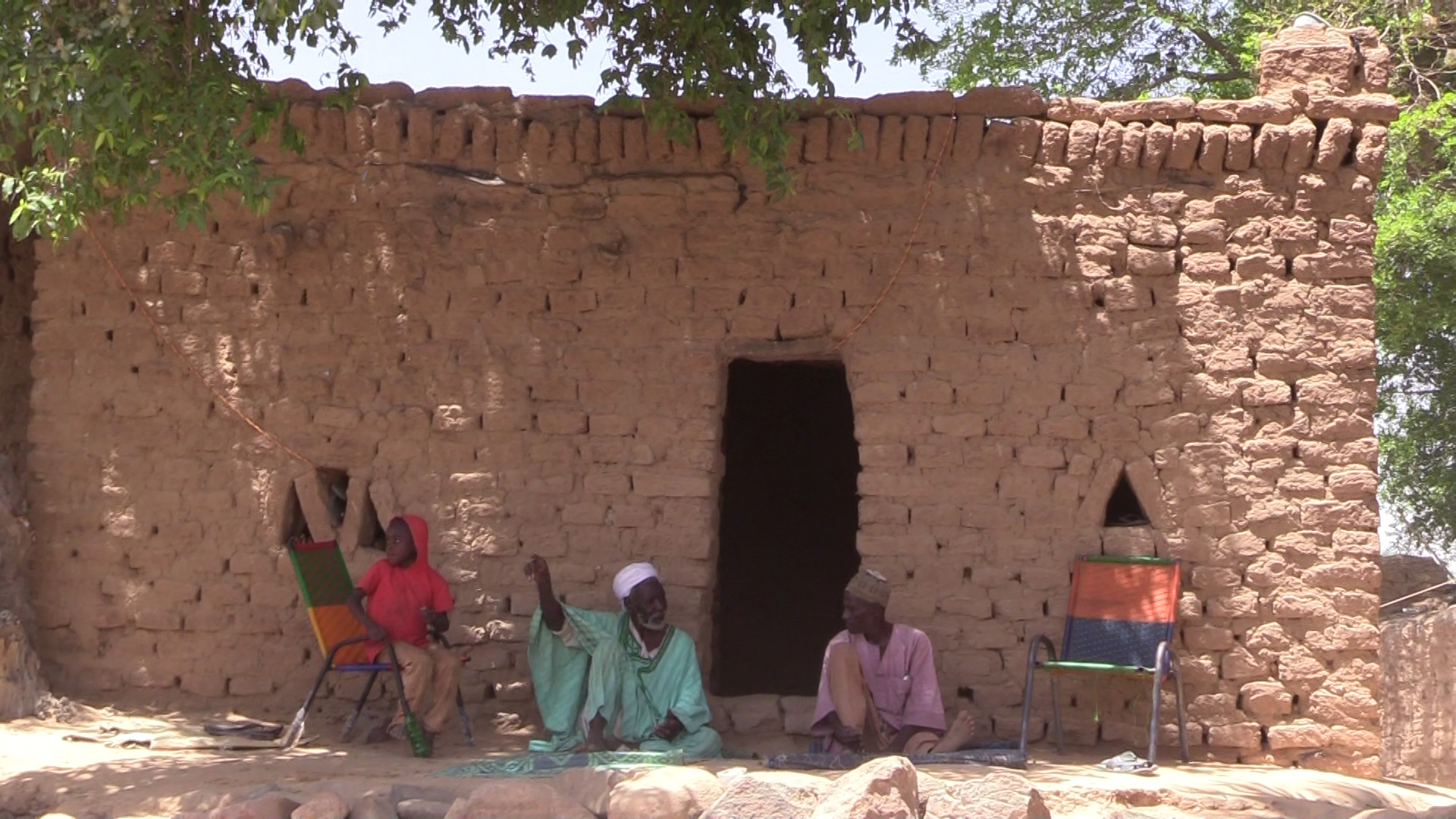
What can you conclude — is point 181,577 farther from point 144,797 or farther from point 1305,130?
point 1305,130

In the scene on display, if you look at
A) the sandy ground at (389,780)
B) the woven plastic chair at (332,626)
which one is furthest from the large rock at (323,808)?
the woven plastic chair at (332,626)

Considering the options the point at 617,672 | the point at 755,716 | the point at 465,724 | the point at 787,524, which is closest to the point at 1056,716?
the point at 755,716

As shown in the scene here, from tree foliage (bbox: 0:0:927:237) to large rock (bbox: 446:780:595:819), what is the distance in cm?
243

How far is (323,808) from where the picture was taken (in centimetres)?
543

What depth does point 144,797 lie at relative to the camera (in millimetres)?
5980

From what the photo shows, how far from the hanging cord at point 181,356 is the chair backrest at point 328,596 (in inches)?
17.5

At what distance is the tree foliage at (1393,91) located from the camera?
1141cm

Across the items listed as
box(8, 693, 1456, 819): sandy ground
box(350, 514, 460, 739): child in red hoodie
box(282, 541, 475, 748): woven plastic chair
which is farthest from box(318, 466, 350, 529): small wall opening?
box(8, 693, 1456, 819): sandy ground

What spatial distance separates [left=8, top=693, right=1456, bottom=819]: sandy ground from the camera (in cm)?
587

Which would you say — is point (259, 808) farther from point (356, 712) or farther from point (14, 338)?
point (14, 338)

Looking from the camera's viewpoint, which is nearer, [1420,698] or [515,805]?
[515,805]

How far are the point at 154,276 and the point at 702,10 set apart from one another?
2.82 meters

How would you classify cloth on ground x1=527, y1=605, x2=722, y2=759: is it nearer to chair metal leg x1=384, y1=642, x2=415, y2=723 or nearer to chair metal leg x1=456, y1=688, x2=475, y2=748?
chair metal leg x1=456, y1=688, x2=475, y2=748

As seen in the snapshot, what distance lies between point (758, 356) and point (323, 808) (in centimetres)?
288
